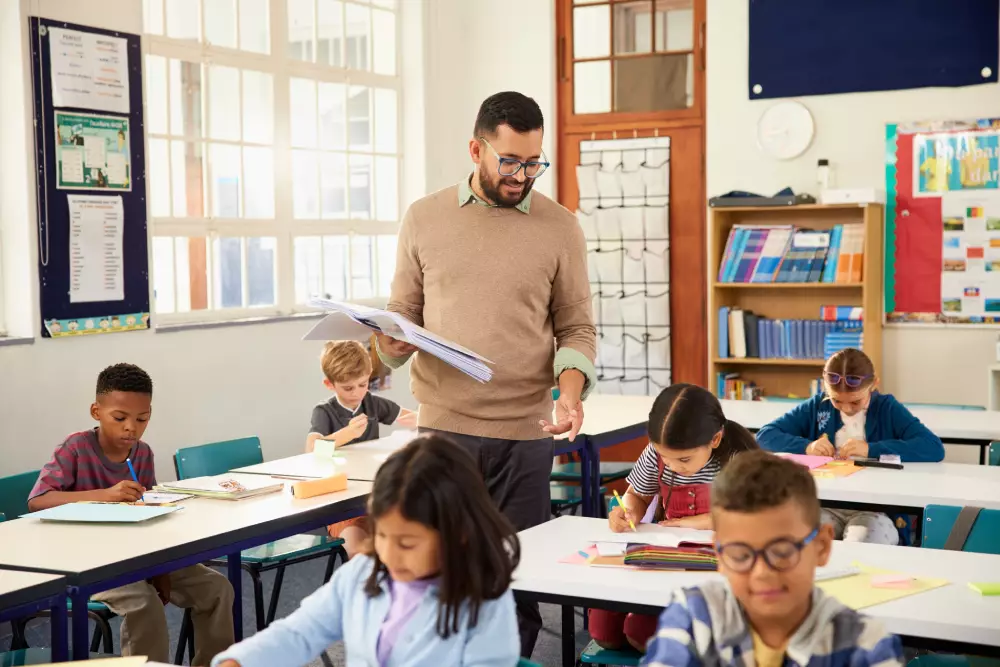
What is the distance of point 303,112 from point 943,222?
3.47 metres

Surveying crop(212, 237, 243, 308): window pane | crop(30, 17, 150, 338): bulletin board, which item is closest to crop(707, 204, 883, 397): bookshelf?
crop(212, 237, 243, 308): window pane

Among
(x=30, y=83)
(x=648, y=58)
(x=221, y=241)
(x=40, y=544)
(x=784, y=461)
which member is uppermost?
(x=648, y=58)

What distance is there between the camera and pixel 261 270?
5.97m

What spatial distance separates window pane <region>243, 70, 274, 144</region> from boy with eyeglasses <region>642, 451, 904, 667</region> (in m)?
4.55

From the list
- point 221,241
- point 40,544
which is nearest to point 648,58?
point 221,241

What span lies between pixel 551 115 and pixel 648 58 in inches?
26.5

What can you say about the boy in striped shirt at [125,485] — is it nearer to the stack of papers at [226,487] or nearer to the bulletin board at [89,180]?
the stack of papers at [226,487]

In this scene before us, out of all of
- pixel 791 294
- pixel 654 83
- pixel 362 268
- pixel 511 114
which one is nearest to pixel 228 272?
pixel 362 268

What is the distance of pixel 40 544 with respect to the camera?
271cm

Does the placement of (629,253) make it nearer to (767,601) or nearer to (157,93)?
(157,93)

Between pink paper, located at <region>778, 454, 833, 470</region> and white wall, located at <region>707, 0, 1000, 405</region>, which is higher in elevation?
white wall, located at <region>707, 0, 1000, 405</region>

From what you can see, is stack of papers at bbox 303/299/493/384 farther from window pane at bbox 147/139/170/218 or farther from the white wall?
the white wall

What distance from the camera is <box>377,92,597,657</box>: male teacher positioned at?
2.82m

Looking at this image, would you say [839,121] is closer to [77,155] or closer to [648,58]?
[648,58]
